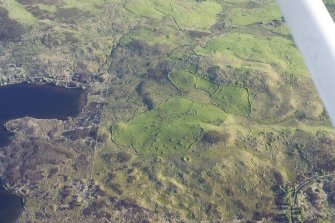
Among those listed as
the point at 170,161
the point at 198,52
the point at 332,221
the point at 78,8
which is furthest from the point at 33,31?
the point at 332,221

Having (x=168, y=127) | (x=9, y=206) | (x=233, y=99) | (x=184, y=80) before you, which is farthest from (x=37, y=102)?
(x=233, y=99)

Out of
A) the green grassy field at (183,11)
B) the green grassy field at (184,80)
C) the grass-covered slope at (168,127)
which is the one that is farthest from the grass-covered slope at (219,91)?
the green grassy field at (183,11)

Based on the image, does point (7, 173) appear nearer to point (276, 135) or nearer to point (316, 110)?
point (276, 135)

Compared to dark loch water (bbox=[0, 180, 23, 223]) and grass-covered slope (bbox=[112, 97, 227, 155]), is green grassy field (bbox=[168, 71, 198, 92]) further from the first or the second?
dark loch water (bbox=[0, 180, 23, 223])

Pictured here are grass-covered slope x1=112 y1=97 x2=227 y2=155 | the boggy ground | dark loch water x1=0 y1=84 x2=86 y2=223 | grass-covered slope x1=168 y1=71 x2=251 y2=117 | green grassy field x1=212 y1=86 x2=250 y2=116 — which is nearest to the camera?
the boggy ground

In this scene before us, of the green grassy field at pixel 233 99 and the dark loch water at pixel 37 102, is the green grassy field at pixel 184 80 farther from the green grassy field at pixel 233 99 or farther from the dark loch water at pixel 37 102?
the dark loch water at pixel 37 102

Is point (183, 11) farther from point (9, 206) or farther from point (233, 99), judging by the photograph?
point (9, 206)

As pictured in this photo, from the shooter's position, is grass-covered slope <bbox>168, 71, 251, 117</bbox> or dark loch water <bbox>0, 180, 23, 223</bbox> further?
grass-covered slope <bbox>168, 71, 251, 117</bbox>

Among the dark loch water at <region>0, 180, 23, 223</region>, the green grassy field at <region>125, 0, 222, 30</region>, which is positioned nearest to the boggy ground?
the green grassy field at <region>125, 0, 222, 30</region>
